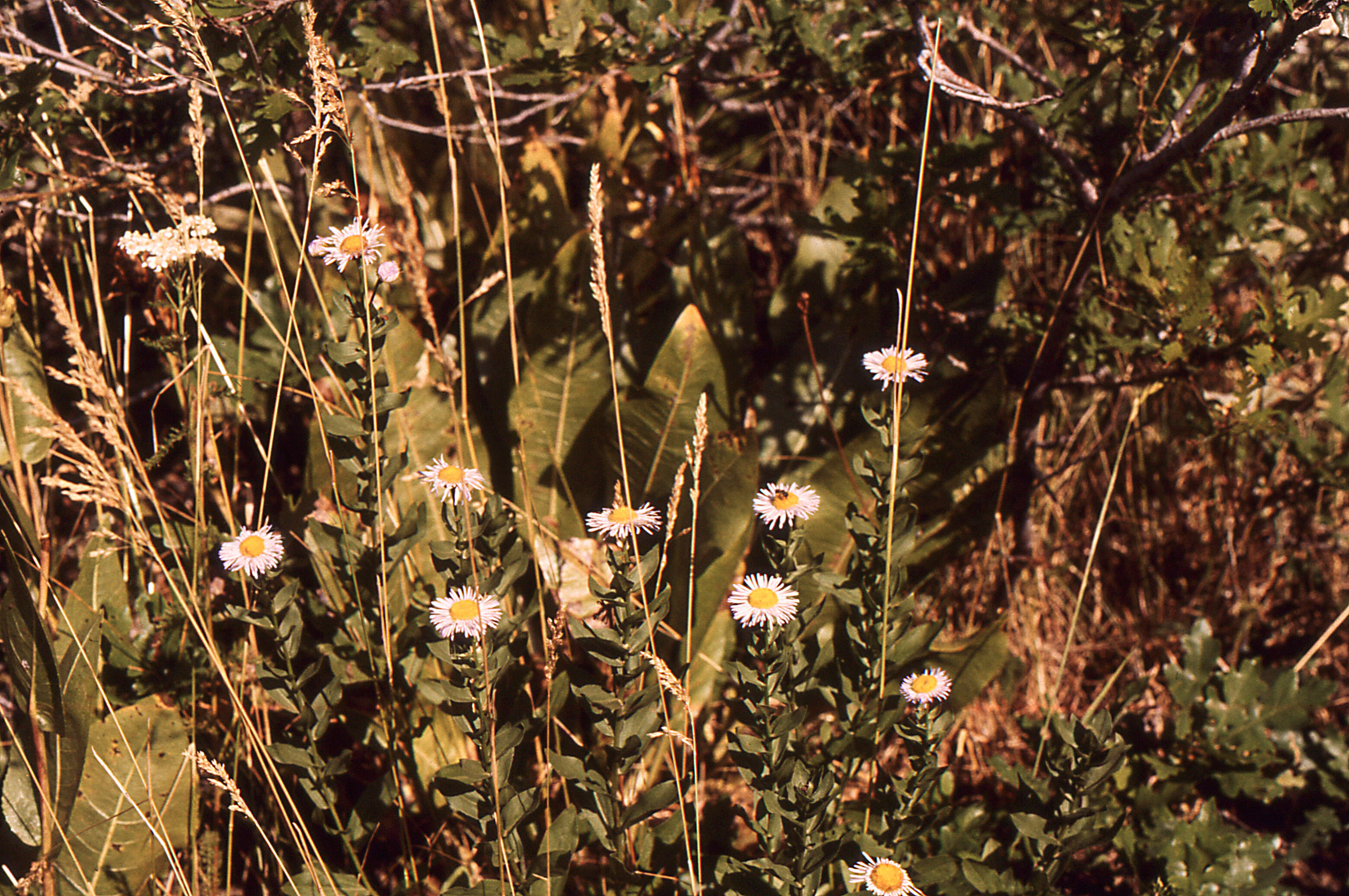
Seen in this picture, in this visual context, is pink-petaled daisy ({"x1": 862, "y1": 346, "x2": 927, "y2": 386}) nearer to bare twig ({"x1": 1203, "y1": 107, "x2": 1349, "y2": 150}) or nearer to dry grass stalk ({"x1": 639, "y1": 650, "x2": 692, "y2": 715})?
dry grass stalk ({"x1": 639, "y1": 650, "x2": 692, "y2": 715})

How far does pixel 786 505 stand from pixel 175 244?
84 cm

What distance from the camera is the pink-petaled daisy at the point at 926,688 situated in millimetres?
1171

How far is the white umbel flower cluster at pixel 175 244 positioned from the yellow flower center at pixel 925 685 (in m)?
1.03

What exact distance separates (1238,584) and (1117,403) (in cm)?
46

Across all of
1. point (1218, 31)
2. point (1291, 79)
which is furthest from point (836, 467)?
point (1291, 79)

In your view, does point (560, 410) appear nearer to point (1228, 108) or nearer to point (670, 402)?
point (670, 402)

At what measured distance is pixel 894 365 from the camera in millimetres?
1147

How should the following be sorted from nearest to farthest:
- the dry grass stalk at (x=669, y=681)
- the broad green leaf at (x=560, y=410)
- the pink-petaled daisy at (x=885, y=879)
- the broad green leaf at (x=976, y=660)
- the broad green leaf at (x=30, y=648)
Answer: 1. the dry grass stalk at (x=669, y=681)
2. the pink-petaled daisy at (x=885, y=879)
3. the broad green leaf at (x=30, y=648)
4. the broad green leaf at (x=976, y=660)
5. the broad green leaf at (x=560, y=410)

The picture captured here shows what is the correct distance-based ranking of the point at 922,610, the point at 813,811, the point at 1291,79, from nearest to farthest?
the point at 813,811, the point at 922,610, the point at 1291,79

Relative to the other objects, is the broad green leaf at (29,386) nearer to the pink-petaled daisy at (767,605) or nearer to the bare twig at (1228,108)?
the pink-petaled daisy at (767,605)

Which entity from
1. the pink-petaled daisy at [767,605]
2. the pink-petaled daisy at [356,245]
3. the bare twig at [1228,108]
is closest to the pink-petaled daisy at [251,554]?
the pink-petaled daisy at [356,245]

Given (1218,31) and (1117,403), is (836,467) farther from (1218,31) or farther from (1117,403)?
(1218,31)

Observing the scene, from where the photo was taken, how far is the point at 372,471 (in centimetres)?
121

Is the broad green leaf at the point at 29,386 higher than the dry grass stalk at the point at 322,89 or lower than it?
lower
